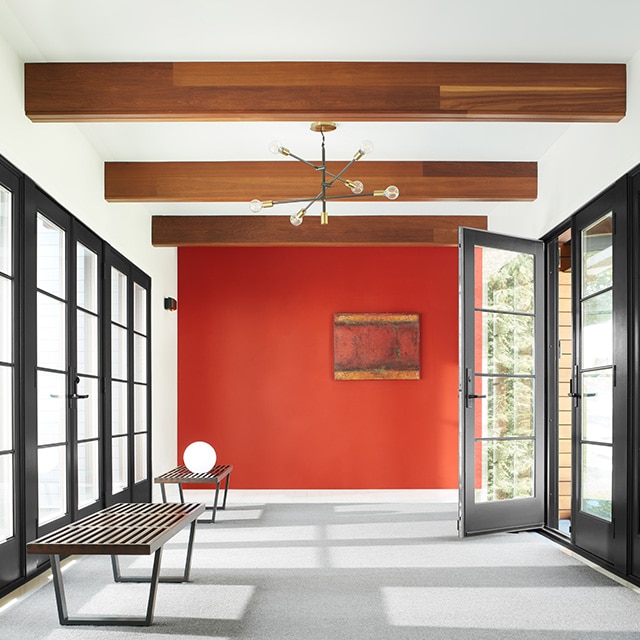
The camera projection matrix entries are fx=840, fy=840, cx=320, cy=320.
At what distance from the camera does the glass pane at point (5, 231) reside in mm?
4121

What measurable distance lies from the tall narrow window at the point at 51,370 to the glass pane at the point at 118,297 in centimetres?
140

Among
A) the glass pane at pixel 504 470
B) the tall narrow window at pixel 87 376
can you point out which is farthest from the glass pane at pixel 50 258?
the glass pane at pixel 504 470

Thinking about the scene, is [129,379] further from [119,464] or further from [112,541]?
[112,541]

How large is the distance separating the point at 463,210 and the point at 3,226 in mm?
4854

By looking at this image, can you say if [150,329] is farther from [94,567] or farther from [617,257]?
[617,257]

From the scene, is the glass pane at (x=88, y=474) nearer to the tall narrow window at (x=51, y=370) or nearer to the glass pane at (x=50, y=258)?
the tall narrow window at (x=51, y=370)

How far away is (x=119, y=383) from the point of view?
6852 millimetres

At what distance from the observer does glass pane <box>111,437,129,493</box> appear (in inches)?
259

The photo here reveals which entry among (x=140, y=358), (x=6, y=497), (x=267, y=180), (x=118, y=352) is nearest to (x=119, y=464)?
(x=118, y=352)

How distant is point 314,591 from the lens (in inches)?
166

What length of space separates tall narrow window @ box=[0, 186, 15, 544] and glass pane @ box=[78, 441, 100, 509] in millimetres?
1388

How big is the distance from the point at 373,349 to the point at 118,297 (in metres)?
3.18

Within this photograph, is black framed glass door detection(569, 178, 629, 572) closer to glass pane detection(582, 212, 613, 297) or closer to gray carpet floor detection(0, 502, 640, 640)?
glass pane detection(582, 212, 613, 297)

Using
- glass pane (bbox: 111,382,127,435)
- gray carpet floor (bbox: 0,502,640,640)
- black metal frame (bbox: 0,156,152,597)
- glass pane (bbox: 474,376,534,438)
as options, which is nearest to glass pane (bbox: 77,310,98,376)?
glass pane (bbox: 111,382,127,435)
